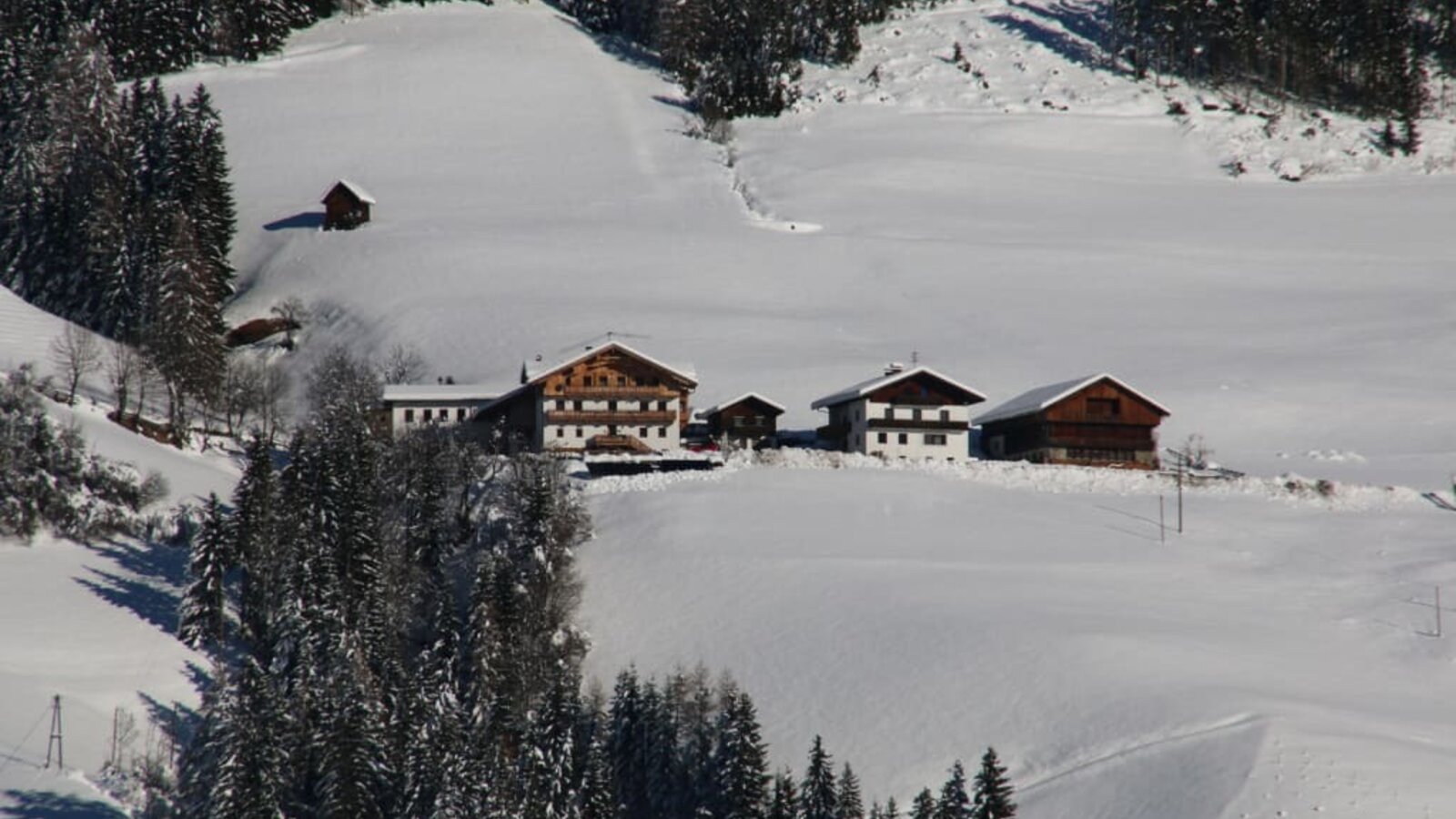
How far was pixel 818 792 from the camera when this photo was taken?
44.8m

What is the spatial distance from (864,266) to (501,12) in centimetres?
7229

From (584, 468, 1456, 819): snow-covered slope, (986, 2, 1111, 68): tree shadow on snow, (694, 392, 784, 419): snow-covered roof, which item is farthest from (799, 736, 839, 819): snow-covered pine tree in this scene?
(986, 2, 1111, 68): tree shadow on snow

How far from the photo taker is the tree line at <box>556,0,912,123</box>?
142375mm

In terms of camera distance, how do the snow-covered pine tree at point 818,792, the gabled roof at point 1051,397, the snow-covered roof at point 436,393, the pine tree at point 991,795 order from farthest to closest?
1. the snow-covered roof at point 436,393
2. the gabled roof at point 1051,397
3. the snow-covered pine tree at point 818,792
4. the pine tree at point 991,795

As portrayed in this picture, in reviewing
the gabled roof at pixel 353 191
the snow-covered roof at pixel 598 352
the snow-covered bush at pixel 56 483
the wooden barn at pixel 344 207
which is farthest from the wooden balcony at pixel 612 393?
the gabled roof at pixel 353 191

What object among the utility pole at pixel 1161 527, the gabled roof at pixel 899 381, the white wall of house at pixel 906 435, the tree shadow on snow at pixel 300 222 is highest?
the tree shadow on snow at pixel 300 222

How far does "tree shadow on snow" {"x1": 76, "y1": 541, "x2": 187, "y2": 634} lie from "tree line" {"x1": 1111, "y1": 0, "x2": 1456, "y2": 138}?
11463 centimetres

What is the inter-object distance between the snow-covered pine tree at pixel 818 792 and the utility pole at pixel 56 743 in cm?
2207

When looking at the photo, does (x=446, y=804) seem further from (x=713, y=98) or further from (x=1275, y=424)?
(x=713, y=98)

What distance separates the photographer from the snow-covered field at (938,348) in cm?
4941

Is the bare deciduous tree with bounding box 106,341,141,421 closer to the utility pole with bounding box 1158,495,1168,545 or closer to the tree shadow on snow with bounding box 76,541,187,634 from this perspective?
the tree shadow on snow with bounding box 76,541,187,634

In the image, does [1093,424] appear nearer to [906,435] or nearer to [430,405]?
[906,435]

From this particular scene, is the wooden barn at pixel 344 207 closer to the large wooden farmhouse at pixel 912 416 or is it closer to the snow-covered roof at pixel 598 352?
the snow-covered roof at pixel 598 352

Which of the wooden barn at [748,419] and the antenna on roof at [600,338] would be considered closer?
the wooden barn at [748,419]
